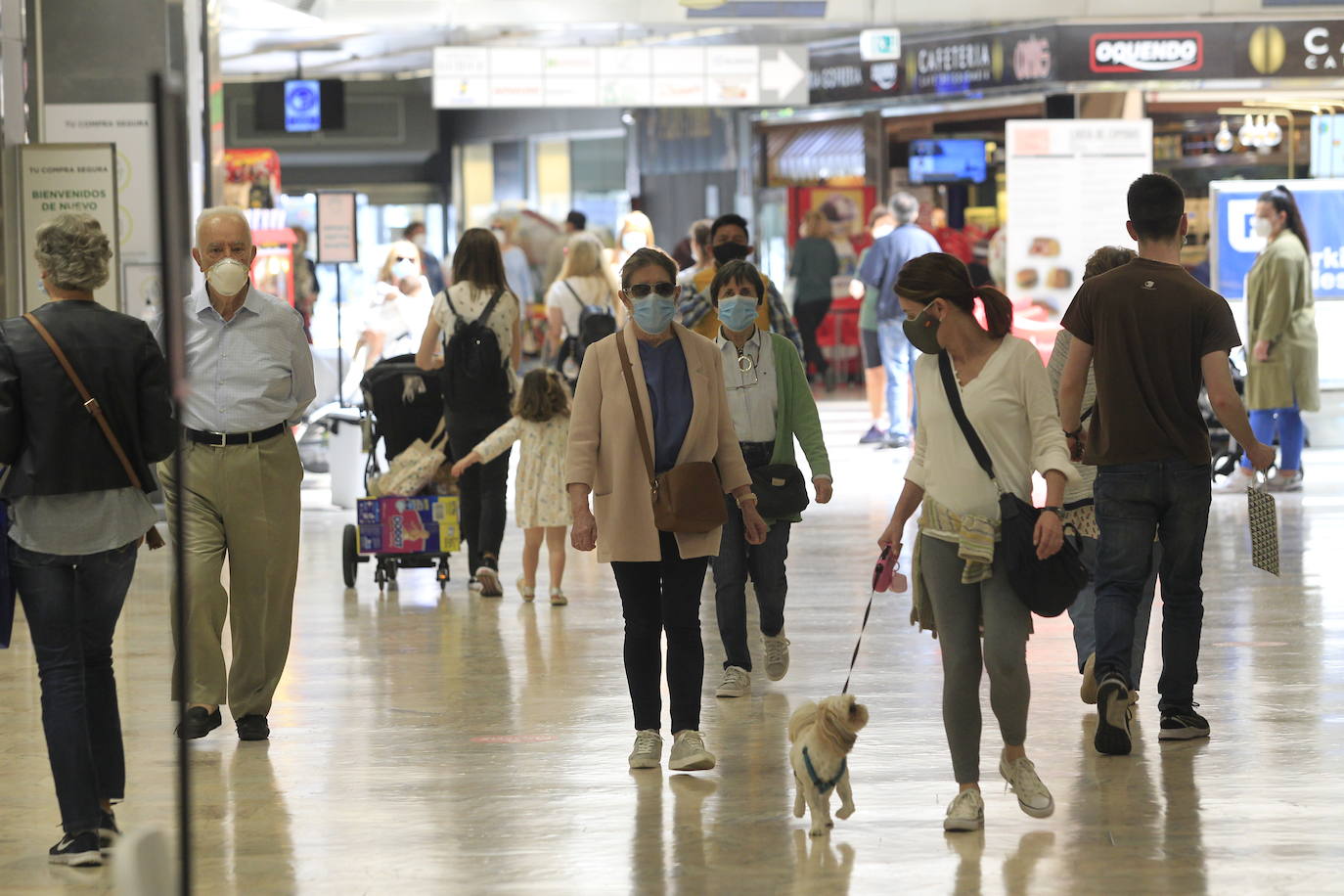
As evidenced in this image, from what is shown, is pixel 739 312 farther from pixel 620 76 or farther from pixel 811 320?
pixel 811 320

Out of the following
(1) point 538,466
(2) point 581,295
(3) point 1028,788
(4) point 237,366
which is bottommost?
(3) point 1028,788

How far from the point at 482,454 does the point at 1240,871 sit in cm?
480

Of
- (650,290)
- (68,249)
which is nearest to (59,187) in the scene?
(650,290)

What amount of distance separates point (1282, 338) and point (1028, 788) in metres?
7.87

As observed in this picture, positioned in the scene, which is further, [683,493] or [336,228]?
[336,228]

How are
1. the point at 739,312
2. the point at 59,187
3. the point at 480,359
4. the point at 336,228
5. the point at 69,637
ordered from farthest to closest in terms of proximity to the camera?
the point at 336,228
the point at 59,187
the point at 480,359
the point at 739,312
the point at 69,637

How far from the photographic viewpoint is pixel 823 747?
477cm

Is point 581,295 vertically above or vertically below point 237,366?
above

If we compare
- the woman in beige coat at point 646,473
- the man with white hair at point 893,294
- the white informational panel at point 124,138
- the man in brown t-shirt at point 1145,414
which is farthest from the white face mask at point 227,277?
the man with white hair at point 893,294

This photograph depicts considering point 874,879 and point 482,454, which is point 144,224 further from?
point 874,879

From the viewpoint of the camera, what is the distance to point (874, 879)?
14.7 ft

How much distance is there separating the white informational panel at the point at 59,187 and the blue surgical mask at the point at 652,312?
19.2 feet

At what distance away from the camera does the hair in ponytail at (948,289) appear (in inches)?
190

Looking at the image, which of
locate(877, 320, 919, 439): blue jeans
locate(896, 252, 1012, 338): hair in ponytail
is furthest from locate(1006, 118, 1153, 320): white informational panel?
locate(896, 252, 1012, 338): hair in ponytail
